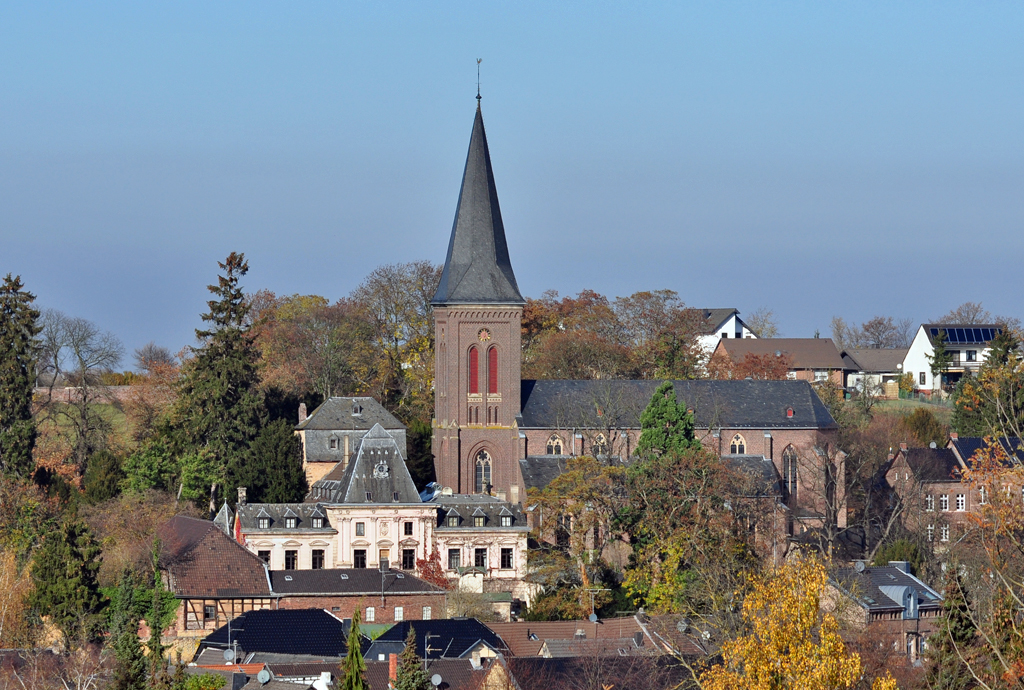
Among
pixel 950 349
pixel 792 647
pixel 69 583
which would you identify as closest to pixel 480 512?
pixel 69 583

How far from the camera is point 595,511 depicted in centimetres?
6284

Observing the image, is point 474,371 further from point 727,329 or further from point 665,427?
point 727,329

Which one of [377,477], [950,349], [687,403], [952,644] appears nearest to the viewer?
[952,644]

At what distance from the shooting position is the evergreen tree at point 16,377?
6888cm

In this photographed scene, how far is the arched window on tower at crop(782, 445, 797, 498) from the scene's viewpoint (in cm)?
7469

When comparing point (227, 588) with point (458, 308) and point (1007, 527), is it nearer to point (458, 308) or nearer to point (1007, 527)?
point (458, 308)

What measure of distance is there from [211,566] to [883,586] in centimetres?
2444

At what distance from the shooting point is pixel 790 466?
74.8 m

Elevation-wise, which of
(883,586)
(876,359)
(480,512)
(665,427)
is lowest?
(883,586)

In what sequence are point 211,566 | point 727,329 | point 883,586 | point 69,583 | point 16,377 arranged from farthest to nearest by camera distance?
point 727,329, point 16,377, point 211,566, point 883,586, point 69,583

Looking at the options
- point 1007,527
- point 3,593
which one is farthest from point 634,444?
point 1007,527

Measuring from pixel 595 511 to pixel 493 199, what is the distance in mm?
16158

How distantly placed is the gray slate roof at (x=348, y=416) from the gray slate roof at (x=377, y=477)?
646cm

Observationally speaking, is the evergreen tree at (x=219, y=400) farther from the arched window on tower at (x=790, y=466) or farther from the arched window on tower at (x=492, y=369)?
the arched window on tower at (x=790, y=466)
